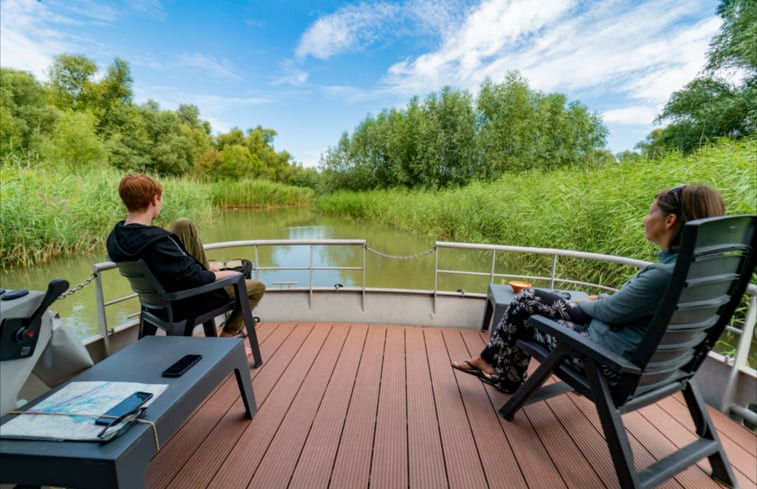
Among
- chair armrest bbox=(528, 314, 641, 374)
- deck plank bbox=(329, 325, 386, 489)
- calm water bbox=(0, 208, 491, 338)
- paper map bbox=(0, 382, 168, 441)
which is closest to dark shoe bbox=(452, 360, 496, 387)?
deck plank bbox=(329, 325, 386, 489)

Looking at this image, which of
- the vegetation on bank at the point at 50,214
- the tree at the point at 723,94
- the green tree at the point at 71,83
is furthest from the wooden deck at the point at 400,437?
the green tree at the point at 71,83

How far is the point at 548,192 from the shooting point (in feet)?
19.1

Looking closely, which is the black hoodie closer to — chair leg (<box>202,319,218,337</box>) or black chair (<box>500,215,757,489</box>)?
chair leg (<box>202,319,218,337</box>)

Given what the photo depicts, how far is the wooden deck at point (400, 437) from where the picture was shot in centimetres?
119

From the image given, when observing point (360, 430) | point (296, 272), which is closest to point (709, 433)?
point (360, 430)

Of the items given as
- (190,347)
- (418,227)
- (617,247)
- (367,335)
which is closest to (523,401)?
(367,335)

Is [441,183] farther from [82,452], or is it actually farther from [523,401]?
[82,452]

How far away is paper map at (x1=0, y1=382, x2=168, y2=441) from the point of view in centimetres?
78

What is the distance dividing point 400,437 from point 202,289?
1.18 metres

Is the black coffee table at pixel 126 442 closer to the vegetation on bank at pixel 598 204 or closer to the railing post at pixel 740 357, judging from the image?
the vegetation on bank at pixel 598 204

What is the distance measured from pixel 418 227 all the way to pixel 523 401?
834cm

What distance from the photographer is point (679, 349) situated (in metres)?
1.05

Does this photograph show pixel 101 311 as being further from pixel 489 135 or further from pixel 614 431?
pixel 489 135

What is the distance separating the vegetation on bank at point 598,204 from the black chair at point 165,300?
2.42 metres
